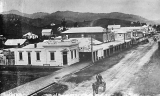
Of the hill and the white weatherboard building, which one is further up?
the hill

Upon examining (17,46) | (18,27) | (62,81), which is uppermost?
(18,27)

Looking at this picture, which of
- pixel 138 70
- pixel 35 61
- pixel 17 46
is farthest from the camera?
pixel 17 46

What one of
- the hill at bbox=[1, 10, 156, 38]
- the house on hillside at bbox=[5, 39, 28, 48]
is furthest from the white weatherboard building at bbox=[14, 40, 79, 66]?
the hill at bbox=[1, 10, 156, 38]

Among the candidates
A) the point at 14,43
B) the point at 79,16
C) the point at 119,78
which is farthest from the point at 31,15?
the point at 14,43

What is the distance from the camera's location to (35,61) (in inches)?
797

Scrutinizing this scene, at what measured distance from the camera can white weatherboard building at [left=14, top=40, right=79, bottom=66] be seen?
20.3 m

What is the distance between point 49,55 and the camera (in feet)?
67.3

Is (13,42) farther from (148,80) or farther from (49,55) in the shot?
(148,80)

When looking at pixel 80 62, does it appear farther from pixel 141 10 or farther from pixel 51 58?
pixel 141 10

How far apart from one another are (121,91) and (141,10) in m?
4.84

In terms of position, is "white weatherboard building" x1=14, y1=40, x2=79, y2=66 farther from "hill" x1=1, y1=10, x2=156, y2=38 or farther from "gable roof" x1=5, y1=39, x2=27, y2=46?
"hill" x1=1, y1=10, x2=156, y2=38

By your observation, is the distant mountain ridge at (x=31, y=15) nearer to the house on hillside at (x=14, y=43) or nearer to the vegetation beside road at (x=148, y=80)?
the house on hillside at (x=14, y=43)

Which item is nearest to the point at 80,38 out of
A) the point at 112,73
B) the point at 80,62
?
the point at 80,62

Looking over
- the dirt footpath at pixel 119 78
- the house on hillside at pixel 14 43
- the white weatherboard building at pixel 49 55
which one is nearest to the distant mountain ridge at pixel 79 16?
the dirt footpath at pixel 119 78
